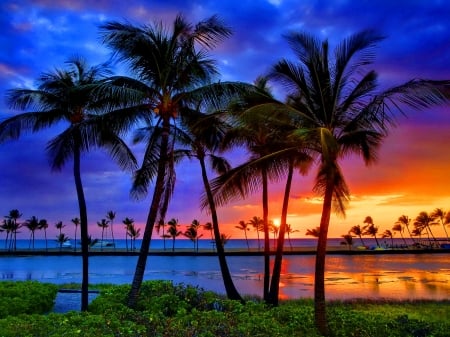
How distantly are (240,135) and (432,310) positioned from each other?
11973 millimetres

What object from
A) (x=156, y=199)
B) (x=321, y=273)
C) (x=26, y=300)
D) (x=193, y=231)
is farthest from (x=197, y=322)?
(x=193, y=231)

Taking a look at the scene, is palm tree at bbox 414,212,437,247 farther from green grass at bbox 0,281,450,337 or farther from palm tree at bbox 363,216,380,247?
green grass at bbox 0,281,450,337

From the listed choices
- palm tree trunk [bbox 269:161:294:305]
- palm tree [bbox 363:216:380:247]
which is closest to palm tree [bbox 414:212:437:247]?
palm tree [bbox 363:216:380:247]

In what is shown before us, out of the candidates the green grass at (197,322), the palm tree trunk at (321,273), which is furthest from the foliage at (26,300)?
the palm tree trunk at (321,273)

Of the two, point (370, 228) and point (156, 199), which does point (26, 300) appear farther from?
point (370, 228)

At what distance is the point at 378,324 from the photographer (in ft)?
38.8

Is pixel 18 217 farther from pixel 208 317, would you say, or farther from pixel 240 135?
pixel 208 317

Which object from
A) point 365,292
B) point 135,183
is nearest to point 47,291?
point 135,183

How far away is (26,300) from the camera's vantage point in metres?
A: 16.8

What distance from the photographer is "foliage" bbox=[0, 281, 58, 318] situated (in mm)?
15828

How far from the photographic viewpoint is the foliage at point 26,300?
51.9 ft

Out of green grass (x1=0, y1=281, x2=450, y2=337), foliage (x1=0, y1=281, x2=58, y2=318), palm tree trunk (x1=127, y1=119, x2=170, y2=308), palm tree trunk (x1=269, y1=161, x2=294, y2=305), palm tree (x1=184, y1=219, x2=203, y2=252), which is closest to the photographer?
green grass (x1=0, y1=281, x2=450, y2=337)

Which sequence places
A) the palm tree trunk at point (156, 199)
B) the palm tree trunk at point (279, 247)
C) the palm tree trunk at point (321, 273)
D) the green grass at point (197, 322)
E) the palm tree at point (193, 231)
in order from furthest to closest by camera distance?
the palm tree at point (193, 231)
the palm tree trunk at point (279, 247)
the palm tree trunk at point (156, 199)
the palm tree trunk at point (321, 273)
the green grass at point (197, 322)

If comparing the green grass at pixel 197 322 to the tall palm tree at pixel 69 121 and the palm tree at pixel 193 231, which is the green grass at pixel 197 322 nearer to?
the tall palm tree at pixel 69 121
